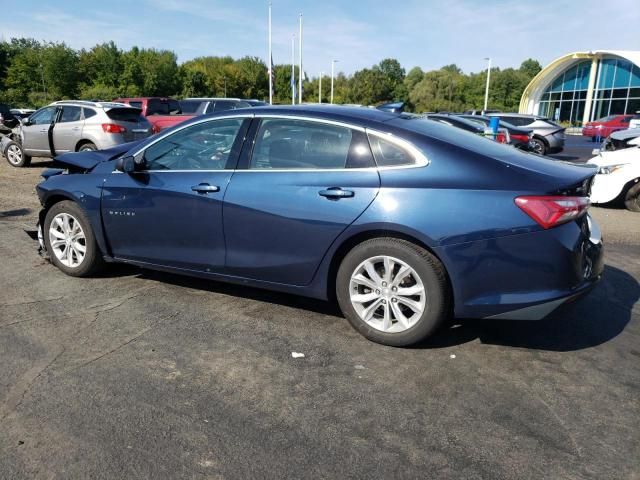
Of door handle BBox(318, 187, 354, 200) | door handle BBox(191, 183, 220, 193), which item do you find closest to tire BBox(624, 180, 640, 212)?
door handle BBox(318, 187, 354, 200)

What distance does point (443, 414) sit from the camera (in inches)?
111

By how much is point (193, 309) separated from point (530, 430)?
259 centimetres

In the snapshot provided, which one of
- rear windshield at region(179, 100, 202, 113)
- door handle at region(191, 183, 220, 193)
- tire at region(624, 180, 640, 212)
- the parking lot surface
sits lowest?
the parking lot surface

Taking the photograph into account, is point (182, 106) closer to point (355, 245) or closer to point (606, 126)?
point (355, 245)

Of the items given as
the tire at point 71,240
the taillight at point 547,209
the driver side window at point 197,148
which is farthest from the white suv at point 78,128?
the taillight at point 547,209

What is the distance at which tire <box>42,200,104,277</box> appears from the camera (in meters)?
4.71

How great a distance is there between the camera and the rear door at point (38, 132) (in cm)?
1245

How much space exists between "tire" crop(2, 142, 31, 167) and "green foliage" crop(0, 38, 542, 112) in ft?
141

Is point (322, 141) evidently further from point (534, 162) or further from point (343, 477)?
point (343, 477)

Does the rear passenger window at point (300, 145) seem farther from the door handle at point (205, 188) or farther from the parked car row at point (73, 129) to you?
the parked car row at point (73, 129)

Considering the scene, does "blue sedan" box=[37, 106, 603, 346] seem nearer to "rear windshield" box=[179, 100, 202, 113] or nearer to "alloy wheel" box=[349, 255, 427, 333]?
"alloy wheel" box=[349, 255, 427, 333]

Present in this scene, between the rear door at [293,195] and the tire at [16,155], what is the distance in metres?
11.5

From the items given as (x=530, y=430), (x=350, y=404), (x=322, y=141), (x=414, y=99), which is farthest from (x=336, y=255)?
(x=414, y=99)

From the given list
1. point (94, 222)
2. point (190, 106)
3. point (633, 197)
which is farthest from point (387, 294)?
point (190, 106)
